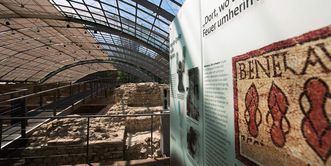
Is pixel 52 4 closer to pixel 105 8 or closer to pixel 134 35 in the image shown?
pixel 105 8

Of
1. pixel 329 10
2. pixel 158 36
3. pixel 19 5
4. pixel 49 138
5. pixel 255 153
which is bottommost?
pixel 49 138

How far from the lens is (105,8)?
21.6 metres

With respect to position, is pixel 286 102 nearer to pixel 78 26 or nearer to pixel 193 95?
pixel 193 95

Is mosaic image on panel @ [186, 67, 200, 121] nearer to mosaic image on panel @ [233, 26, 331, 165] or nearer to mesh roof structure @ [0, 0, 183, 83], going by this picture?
mosaic image on panel @ [233, 26, 331, 165]

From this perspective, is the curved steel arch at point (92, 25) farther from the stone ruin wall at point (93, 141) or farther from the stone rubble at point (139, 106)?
the stone ruin wall at point (93, 141)

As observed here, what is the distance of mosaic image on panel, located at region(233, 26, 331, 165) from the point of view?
4.63 ft

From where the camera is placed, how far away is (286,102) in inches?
65.3

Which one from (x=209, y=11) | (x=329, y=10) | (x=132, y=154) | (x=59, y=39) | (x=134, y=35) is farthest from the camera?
(x=59, y=39)

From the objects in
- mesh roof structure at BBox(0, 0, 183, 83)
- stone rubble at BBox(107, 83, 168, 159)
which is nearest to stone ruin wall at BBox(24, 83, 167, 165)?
stone rubble at BBox(107, 83, 168, 159)

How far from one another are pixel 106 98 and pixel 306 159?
3250 centimetres

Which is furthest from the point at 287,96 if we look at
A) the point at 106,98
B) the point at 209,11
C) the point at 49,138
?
the point at 106,98

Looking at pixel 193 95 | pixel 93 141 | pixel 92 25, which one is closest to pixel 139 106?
pixel 92 25

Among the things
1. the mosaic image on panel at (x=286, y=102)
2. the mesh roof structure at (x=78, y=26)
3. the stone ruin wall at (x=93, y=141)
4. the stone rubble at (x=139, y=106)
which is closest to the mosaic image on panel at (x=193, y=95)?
the mosaic image on panel at (x=286, y=102)

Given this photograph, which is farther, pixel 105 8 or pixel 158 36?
pixel 158 36
